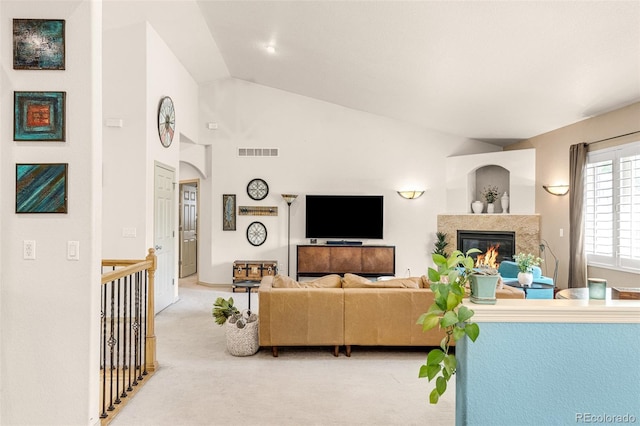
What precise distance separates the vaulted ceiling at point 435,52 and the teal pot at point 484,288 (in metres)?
2.75

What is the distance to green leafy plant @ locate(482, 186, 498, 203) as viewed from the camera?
715 cm

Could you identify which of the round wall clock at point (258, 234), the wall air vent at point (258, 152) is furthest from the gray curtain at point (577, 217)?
the round wall clock at point (258, 234)

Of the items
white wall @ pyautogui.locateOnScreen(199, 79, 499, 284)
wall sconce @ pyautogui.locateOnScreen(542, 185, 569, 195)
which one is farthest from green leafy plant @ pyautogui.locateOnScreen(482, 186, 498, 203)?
wall sconce @ pyautogui.locateOnScreen(542, 185, 569, 195)

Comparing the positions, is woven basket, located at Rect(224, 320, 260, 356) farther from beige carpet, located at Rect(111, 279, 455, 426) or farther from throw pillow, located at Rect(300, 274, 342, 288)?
throw pillow, located at Rect(300, 274, 342, 288)

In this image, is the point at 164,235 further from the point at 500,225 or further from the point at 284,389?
the point at 500,225

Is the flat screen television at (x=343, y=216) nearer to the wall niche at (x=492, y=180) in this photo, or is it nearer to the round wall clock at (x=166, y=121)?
the wall niche at (x=492, y=180)

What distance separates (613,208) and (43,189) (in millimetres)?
6058

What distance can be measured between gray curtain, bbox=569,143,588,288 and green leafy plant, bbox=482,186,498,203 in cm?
165

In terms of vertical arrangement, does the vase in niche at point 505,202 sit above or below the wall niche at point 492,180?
below

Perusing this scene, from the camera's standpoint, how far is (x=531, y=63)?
4.29 meters

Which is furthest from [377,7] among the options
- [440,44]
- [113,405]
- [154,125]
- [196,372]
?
[113,405]

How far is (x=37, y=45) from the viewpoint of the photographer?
7.81 ft

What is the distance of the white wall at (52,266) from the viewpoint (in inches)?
93.4

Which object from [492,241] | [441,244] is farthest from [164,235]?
[492,241]
